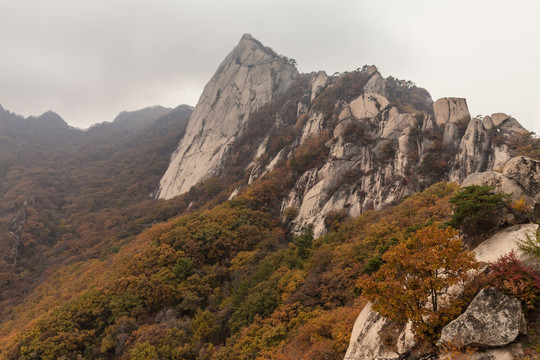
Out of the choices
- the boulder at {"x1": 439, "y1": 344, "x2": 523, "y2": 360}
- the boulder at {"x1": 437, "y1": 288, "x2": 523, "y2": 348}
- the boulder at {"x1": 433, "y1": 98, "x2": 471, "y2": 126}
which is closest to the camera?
the boulder at {"x1": 439, "y1": 344, "x2": 523, "y2": 360}

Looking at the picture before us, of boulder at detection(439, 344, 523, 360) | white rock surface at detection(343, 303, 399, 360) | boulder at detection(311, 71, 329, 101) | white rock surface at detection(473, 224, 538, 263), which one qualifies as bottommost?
white rock surface at detection(343, 303, 399, 360)

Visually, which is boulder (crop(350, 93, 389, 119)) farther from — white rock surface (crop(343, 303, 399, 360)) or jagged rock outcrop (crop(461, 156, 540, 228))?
white rock surface (crop(343, 303, 399, 360))

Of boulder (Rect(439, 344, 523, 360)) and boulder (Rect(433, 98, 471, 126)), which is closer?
boulder (Rect(439, 344, 523, 360))

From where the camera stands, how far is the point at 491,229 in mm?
12555

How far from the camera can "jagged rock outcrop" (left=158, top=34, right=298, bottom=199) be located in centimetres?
7794

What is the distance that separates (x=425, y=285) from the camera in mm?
9062

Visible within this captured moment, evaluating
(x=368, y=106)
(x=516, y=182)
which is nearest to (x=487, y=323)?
(x=516, y=182)

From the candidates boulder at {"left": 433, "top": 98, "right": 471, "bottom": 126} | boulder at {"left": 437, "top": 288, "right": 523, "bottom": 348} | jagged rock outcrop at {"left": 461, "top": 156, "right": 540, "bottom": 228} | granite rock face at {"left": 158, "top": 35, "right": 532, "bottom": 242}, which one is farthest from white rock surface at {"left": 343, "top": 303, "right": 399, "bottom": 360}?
boulder at {"left": 433, "top": 98, "right": 471, "bottom": 126}

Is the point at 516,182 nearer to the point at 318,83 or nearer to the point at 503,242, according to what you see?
the point at 503,242

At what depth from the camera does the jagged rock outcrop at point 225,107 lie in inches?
3068

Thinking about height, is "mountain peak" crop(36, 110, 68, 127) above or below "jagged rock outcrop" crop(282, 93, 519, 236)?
above

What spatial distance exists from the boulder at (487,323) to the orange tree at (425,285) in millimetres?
443

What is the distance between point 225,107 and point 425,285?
276ft

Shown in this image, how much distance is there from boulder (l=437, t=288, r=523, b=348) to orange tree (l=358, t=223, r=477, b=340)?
44 cm
